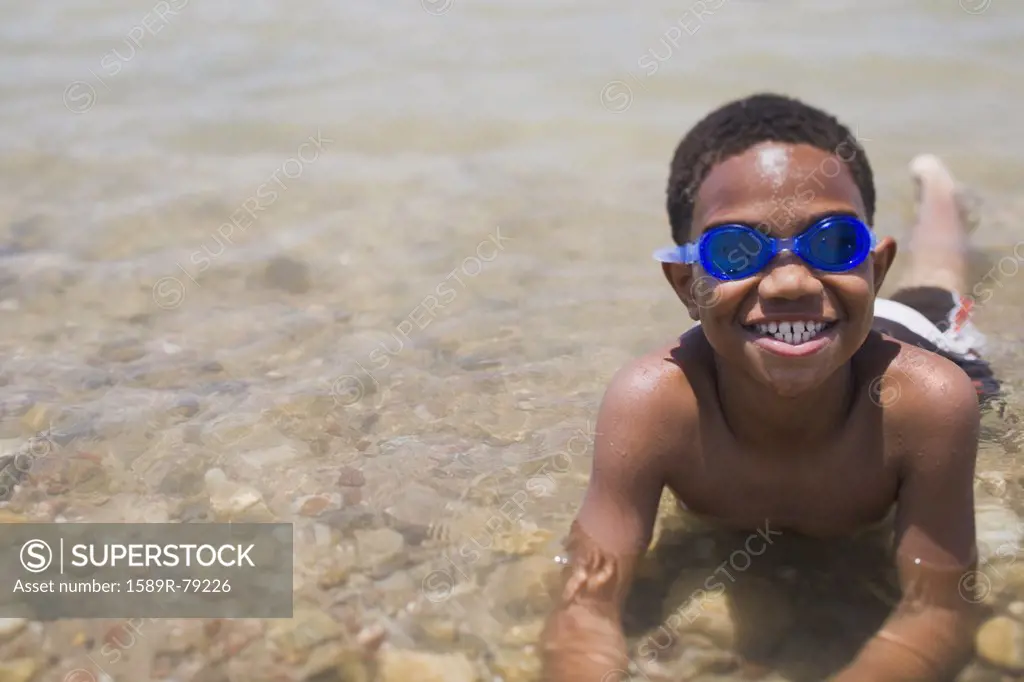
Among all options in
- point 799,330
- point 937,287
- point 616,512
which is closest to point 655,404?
point 616,512

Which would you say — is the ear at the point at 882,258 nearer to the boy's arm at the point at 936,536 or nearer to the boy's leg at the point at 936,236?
the boy's arm at the point at 936,536

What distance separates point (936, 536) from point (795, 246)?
2.91 ft

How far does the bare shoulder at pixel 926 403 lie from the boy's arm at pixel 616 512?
0.56 meters

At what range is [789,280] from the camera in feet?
8.10

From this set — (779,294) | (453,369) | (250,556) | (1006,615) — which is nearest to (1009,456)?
(1006,615)

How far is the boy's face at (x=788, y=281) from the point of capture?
247cm

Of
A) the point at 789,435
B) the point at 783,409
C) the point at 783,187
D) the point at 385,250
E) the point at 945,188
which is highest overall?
the point at 783,187

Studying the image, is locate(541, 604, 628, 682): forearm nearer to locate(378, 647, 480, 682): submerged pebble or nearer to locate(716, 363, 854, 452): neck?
locate(378, 647, 480, 682): submerged pebble

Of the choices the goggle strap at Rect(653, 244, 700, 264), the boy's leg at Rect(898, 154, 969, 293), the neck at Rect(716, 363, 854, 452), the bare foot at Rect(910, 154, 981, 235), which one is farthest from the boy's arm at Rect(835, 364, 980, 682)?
the bare foot at Rect(910, 154, 981, 235)

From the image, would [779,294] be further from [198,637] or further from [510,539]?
[198,637]

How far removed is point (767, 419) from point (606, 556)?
575 millimetres

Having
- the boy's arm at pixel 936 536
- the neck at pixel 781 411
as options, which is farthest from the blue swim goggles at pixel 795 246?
the boy's arm at pixel 936 536

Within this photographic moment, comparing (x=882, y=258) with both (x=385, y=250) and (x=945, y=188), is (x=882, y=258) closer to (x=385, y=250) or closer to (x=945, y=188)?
(x=945, y=188)

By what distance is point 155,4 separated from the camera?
28.8 ft
